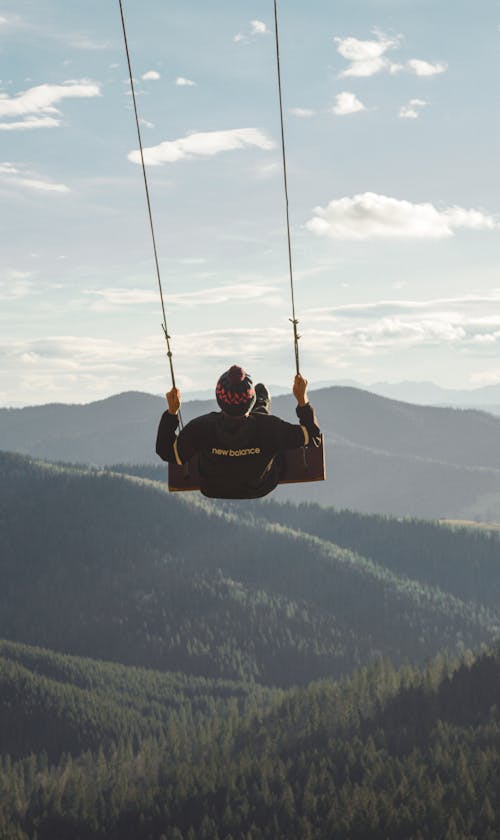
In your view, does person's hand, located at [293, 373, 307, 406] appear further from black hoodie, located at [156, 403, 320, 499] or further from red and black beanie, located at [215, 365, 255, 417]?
red and black beanie, located at [215, 365, 255, 417]

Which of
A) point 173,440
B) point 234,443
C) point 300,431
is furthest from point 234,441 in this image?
point 300,431

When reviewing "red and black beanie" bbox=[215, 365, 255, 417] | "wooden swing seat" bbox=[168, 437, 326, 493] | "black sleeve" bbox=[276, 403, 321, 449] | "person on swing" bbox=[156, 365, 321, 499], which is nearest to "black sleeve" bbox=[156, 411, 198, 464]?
"person on swing" bbox=[156, 365, 321, 499]

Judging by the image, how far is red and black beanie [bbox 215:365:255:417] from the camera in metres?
21.6

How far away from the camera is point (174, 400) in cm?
2248

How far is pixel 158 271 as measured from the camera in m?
22.5

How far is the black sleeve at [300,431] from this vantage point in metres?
23.0

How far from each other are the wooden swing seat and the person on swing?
21.9 inches

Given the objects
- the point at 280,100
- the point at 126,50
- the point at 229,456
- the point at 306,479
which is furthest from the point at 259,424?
the point at 126,50

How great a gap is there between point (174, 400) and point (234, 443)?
1.81 m

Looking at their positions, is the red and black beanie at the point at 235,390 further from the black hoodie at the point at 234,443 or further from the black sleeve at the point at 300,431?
the black sleeve at the point at 300,431

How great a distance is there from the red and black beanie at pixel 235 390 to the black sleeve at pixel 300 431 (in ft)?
5.00

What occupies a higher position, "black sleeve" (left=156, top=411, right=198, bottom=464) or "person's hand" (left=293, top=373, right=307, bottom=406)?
"person's hand" (left=293, top=373, right=307, bottom=406)

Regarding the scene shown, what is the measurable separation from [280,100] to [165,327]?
6.56 meters

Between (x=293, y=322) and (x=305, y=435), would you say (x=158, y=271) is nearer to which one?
(x=293, y=322)
